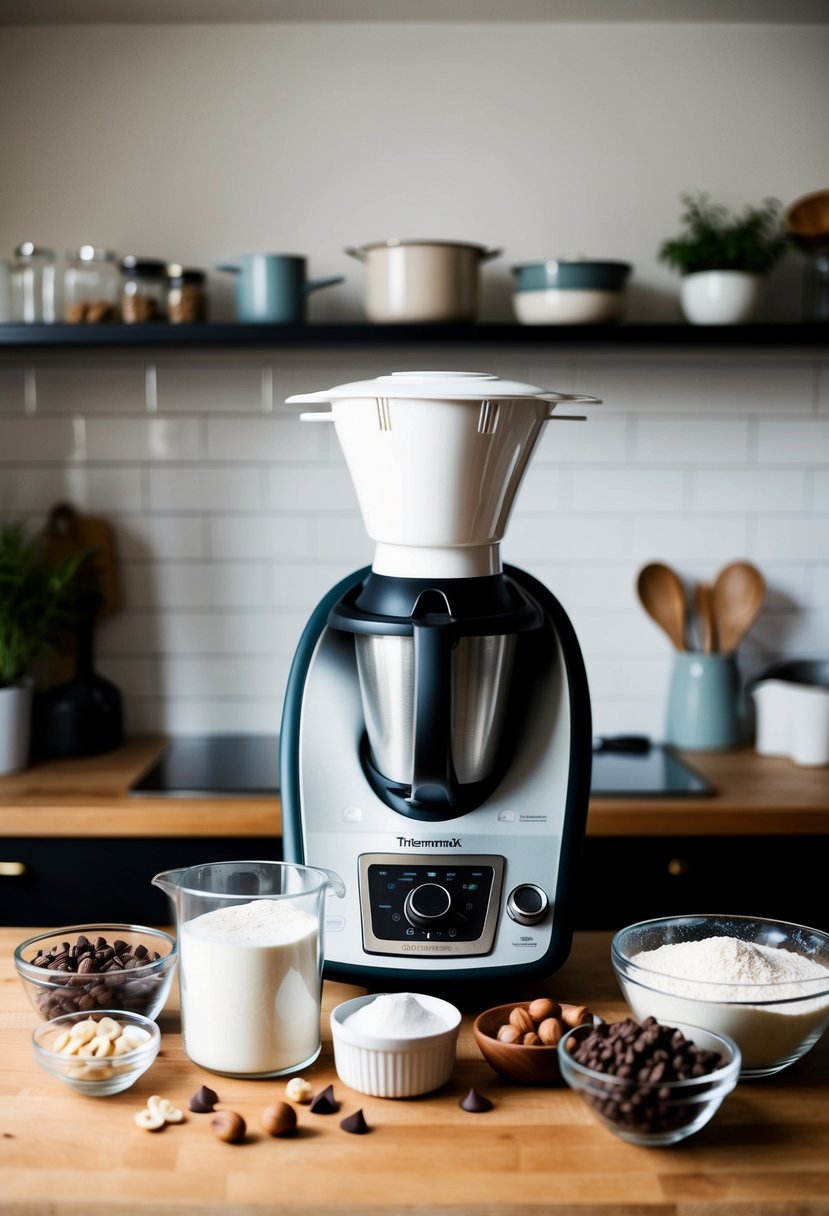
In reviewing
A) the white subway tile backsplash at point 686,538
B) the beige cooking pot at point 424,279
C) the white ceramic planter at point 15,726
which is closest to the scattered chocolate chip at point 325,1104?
the white ceramic planter at point 15,726

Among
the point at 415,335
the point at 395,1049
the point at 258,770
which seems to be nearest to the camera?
the point at 395,1049

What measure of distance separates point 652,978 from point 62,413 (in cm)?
212

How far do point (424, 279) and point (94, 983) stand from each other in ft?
5.43

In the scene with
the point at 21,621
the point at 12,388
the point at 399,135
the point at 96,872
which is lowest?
the point at 96,872

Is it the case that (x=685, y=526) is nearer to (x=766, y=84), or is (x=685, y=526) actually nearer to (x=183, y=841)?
(x=766, y=84)

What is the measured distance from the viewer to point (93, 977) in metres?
1.19

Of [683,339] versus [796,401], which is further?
[796,401]

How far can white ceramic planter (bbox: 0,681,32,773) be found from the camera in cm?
252

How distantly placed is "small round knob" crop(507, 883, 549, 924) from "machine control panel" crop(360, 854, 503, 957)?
0.02 meters

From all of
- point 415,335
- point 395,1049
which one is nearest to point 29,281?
point 415,335

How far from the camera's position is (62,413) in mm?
2826

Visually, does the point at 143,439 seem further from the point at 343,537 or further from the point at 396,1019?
the point at 396,1019

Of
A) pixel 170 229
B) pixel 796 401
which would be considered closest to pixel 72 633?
pixel 170 229

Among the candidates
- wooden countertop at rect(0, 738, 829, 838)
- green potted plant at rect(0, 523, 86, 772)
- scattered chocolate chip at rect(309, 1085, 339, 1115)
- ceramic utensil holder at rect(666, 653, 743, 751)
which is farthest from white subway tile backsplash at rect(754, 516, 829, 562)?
scattered chocolate chip at rect(309, 1085, 339, 1115)
